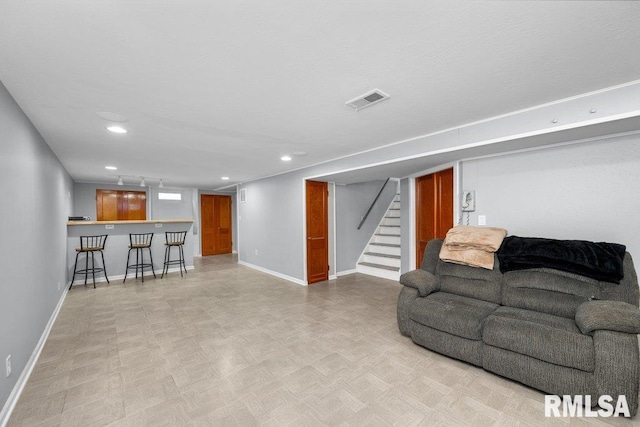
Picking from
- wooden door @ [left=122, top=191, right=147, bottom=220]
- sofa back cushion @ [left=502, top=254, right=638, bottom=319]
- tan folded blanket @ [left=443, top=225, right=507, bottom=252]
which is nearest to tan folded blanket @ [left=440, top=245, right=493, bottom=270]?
tan folded blanket @ [left=443, top=225, right=507, bottom=252]

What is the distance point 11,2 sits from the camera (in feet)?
3.84

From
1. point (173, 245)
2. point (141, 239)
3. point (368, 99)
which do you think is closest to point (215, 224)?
point (173, 245)

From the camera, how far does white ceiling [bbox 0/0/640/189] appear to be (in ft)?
4.15

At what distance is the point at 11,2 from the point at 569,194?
4.22 m

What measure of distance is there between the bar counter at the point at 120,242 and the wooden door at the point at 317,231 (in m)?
3.11

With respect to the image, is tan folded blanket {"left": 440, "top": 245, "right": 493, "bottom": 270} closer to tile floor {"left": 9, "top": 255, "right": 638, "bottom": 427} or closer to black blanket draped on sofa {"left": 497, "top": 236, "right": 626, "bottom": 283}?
black blanket draped on sofa {"left": 497, "top": 236, "right": 626, "bottom": 283}

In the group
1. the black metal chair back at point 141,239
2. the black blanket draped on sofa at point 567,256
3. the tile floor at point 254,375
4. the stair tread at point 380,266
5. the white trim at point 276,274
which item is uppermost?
the black blanket draped on sofa at point 567,256

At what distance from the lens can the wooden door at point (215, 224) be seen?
893cm

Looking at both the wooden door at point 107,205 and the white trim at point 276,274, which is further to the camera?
the wooden door at point 107,205

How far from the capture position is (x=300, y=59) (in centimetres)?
164

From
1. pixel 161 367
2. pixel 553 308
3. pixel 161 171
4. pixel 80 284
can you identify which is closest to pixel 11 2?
pixel 161 367

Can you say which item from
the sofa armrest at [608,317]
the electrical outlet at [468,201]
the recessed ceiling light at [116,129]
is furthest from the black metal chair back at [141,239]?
the sofa armrest at [608,317]

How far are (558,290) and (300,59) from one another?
289 cm

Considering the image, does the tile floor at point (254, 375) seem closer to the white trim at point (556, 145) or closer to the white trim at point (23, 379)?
the white trim at point (23, 379)
